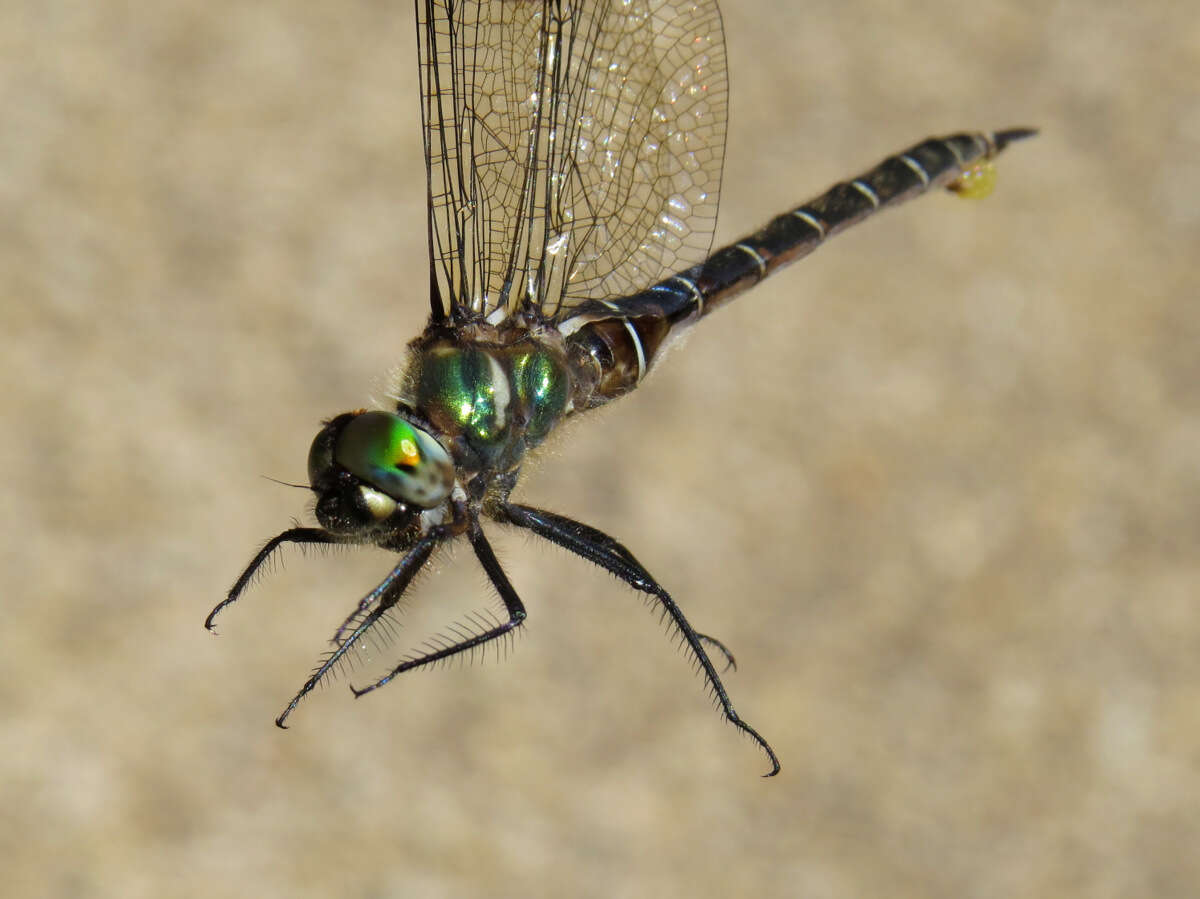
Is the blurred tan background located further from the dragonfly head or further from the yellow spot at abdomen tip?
the dragonfly head

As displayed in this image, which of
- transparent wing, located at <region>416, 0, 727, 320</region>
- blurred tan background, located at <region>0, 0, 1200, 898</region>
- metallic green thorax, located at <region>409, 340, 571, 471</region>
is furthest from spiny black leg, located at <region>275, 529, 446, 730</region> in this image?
blurred tan background, located at <region>0, 0, 1200, 898</region>

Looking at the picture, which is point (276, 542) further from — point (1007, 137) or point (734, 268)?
point (1007, 137)

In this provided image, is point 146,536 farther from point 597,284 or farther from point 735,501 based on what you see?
point 597,284

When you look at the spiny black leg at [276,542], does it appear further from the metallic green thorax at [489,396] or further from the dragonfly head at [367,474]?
the metallic green thorax at [489,396]

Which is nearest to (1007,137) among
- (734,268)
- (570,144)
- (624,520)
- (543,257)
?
(734,268)


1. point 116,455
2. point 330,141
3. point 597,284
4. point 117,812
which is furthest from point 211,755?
point 597,284

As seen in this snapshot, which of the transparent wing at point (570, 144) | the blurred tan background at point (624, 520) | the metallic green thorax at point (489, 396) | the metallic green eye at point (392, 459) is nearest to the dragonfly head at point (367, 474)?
the metallic green eye at point (392, 459)

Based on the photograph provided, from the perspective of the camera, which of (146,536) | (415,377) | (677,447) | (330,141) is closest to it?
(415,377)
